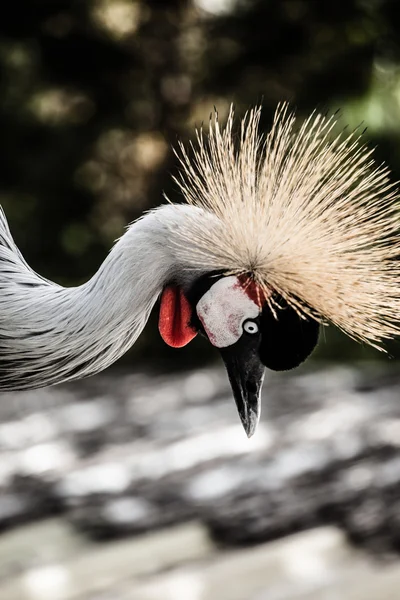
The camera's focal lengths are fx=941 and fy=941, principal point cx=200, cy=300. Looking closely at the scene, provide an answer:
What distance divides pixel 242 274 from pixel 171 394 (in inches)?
120

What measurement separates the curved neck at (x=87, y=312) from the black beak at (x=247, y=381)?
0.18 m

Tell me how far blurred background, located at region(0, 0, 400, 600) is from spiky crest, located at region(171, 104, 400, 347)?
3.81 feet

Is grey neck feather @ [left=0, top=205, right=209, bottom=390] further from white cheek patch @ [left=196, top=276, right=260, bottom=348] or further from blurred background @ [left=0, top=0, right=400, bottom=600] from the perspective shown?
blurred background @ [left=0, top=0, right=400, bottom=600]

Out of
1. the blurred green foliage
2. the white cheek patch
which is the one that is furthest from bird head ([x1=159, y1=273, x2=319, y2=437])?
the blurred green foliage

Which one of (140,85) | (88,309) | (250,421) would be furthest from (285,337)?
(140,85)

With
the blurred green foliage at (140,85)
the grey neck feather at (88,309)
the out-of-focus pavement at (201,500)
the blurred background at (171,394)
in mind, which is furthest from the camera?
the blurred green foliage at (140,85)

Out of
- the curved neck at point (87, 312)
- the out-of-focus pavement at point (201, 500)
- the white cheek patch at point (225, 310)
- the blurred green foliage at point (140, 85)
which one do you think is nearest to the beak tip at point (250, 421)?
the white cheek patch at point (225, 310)

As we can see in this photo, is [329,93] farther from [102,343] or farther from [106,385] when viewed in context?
[102,343]

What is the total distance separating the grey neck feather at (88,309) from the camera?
5.19 feet

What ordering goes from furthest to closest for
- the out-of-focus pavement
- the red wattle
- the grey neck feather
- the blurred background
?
1. the blurred background
2. the out-of-focus pavement
3. the red wattle
4. the grey neck feather

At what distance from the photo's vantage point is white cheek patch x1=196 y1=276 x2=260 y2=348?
161 centimetres

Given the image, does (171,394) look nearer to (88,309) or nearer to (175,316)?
(175,316)

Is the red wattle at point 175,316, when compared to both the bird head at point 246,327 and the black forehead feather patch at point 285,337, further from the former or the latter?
the black forehead feather patch at point 285,337

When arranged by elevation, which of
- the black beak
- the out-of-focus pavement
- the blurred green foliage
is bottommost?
the out-of-focus pavement
